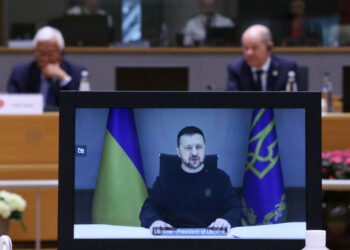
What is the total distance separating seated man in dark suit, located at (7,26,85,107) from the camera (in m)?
6.09

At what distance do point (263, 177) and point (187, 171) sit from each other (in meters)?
0.15

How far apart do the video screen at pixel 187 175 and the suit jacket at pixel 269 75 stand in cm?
444

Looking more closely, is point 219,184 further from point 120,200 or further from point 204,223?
point 120,200

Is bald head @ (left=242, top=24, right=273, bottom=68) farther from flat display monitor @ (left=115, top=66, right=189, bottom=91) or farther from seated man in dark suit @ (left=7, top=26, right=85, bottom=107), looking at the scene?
flat display monitor @ (left=115, top=66, right=189, bottom=91)

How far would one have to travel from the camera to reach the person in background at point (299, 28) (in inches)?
400

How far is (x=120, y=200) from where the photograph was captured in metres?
1.72

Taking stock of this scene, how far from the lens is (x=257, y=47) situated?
6.49 metres

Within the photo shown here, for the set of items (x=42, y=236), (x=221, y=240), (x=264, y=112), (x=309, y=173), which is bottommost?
(x=42, y=236)

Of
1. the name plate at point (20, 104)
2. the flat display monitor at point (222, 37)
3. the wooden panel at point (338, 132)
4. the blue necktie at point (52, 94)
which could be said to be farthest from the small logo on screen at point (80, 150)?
the flat display monitor at point (222, 37)

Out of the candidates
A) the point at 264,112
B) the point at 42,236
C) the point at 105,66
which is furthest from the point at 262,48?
the point at 264,112

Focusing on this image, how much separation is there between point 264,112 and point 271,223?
212mm

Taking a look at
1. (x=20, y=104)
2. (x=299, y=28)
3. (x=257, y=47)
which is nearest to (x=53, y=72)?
(x=20, y=104)

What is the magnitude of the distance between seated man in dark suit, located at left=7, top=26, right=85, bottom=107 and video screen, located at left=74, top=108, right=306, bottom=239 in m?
4.24

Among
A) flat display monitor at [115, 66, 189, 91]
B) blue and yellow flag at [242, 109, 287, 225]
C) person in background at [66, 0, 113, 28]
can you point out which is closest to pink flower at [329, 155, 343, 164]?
blue and yellow flag at [242, 109, 287, 225]
